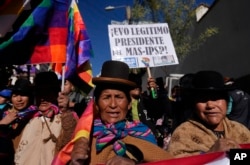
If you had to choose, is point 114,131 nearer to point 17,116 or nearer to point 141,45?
point 17,116

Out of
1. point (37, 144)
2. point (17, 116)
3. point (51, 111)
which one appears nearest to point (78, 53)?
point (51, 111)

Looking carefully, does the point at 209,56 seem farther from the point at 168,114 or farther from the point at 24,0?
the point at 24,0

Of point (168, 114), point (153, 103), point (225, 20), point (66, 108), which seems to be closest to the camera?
point (66, 108)

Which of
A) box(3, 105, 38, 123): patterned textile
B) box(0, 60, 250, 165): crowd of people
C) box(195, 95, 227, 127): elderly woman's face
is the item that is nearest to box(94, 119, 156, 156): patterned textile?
box(0, 60, 250, 165): crowd of people

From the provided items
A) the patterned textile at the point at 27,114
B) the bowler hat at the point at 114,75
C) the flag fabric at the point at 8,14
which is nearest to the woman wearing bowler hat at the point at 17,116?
the patterned textile at the point at 27,114

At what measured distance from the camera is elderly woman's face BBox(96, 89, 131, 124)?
3.01m

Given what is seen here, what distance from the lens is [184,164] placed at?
2.55 m

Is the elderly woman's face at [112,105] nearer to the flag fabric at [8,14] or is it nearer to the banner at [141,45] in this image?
the flag fabric at [8,14]

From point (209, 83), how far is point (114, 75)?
682 millimetres

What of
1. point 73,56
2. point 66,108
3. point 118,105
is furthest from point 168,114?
point 118,105

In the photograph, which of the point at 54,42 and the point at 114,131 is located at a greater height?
Result: the point at 54,42

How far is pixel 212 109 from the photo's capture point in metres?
2.94

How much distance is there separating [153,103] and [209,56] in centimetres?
1502

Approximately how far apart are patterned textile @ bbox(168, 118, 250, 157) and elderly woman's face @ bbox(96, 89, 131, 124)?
0.42 m
